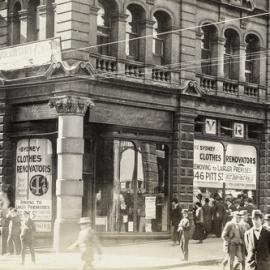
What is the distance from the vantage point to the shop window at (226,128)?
3005 cm

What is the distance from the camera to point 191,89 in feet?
91.5

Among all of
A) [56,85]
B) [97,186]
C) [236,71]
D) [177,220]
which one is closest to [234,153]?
[236,71]

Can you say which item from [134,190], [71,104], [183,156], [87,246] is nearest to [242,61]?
[183,156]

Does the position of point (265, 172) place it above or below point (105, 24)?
below

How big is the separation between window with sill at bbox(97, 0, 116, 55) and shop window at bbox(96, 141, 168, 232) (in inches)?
131

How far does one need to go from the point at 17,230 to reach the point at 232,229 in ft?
23.9

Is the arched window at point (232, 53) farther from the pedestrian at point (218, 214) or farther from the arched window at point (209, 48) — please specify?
the pedestrian at point (218, 214)

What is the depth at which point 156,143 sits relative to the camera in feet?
89.8

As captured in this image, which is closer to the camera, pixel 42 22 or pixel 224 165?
pixel 42 22

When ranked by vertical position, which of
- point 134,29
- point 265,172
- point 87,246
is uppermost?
point 134,29

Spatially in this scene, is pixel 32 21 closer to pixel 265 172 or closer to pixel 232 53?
pixel 232 53

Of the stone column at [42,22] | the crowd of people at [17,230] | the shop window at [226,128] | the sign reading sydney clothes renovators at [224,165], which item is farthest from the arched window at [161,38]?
the crowd of people at [17,230]

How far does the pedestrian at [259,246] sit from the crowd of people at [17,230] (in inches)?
330

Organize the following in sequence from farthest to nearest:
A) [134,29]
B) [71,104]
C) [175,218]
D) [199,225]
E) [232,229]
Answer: [199,225], [134,29], [175,218], [71,104], [232,229]
